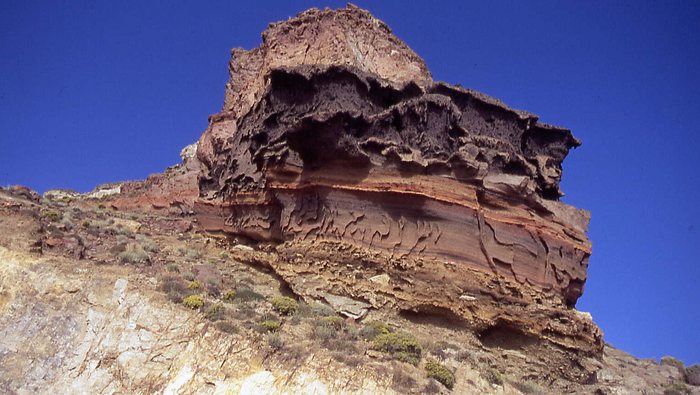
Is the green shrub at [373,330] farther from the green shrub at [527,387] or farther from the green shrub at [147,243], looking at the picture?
the green shrub at [147,243]

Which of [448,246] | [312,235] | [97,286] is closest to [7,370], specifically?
[97,286]

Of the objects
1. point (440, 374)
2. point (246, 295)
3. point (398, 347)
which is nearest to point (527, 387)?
point (440, 374)

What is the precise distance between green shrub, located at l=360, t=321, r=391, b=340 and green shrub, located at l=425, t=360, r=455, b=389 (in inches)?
81.2

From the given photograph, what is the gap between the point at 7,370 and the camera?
1561 centimetres

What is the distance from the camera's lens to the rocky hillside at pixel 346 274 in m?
15.7

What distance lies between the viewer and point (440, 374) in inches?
619

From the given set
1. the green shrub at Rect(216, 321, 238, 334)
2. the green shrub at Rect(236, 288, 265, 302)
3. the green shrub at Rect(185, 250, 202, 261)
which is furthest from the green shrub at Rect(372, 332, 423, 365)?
the green shrub at Rect(185, 250, 202, 261)

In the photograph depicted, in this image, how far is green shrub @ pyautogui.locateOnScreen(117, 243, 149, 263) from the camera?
808 inches

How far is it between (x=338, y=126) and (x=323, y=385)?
30.1 feet

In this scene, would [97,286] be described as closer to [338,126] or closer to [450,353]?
[338,126]

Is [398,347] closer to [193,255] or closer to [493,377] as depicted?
[493,377]

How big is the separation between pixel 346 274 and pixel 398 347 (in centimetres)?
388

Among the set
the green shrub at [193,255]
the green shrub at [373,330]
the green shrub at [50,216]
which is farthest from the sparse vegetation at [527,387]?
the green shrub at [50,216]

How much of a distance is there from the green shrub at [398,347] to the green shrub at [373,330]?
0.44 m
